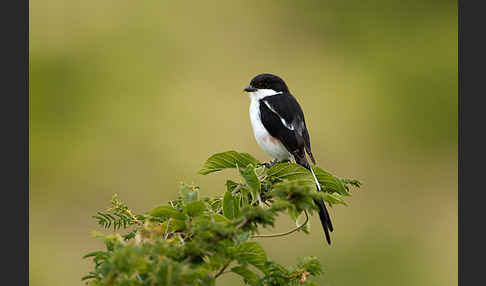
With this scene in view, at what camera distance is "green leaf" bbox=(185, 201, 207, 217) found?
65.3 inches

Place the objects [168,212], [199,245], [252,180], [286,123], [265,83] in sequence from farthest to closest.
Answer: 1. [265,83]
2. [286,123]
3. [252,180]
4. [168,212]
5. [199,245]

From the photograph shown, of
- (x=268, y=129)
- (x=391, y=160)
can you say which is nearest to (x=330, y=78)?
(x=391, y=160)

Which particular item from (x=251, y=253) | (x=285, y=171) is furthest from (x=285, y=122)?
(x=251, y=253)

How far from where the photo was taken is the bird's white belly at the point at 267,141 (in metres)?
3.62

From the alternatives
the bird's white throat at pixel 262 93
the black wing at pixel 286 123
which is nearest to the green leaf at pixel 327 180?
the black wing at pixel 286 123

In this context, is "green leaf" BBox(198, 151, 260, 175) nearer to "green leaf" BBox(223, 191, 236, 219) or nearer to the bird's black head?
"green leaf" BBox(223, 191, 236, 219)

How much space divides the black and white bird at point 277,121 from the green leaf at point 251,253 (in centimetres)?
178

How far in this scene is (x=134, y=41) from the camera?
994cm

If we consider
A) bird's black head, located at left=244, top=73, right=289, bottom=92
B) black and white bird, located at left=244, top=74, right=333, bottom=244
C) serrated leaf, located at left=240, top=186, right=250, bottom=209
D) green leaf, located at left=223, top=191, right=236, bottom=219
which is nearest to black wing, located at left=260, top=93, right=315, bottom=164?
black and white bird, located at left=244, top=74, right=333, bottom=244

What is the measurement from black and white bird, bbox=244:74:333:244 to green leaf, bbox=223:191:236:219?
1.53m

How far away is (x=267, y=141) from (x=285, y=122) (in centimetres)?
18

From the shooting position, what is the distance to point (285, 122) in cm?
358

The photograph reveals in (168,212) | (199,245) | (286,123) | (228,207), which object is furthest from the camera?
(286,123)

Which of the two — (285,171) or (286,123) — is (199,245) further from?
(286,123)
